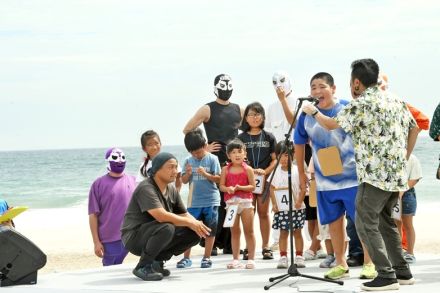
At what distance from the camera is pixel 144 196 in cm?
829

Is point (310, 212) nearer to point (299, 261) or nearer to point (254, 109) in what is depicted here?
point (299, 261)

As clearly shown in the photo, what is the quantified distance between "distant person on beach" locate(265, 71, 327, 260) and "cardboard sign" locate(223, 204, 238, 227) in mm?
886

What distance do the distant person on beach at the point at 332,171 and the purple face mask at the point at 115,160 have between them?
1.90 m

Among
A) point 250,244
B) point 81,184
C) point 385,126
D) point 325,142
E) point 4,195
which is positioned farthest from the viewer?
point 81,184

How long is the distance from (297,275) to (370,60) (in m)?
1.75

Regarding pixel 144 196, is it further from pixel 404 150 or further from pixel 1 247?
pixel 404 150

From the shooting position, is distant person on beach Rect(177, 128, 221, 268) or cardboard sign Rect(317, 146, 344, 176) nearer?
cardboard sign Rect(317, 146, 344, 176)

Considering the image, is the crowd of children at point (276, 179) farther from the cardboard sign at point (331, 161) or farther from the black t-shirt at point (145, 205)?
the black t-shirt at point (145, 205)

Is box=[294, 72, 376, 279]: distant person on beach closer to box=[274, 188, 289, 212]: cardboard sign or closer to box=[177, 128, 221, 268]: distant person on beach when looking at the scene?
box=[274, 188, 289, 212]: cardboard sign

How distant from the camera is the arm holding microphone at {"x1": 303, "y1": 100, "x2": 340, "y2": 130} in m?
7.42

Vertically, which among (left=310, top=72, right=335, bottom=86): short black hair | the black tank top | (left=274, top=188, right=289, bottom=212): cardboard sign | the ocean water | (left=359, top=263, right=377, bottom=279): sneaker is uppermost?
(left=310, top=72, right=335, bottom=86): short black hair

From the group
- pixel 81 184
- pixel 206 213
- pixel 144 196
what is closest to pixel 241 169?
pixel 206 213

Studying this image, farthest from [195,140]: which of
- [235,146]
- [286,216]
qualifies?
[286,216]

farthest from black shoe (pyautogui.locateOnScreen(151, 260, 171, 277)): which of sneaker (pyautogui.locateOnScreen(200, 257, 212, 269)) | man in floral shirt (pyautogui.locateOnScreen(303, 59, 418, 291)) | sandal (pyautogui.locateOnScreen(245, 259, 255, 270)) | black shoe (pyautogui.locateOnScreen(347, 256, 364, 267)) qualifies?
man in floral shirt (pyautogui.locateOnScreen(303, 59, 418, 291))
